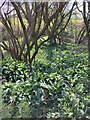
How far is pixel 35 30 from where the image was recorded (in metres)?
4.15

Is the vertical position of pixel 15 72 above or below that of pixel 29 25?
below

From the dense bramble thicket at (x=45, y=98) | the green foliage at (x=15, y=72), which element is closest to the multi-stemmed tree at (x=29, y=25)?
the green foliage at (x=15, y=72)

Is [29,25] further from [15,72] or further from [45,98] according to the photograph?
[45,98]

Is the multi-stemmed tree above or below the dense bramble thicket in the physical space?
above

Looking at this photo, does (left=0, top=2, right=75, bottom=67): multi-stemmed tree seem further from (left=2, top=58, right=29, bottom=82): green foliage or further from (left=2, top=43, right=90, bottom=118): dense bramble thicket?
(left=2, top=43, right=90, bottom=118): dense bramble thicket

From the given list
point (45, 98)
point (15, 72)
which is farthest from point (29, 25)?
point (45, 98)

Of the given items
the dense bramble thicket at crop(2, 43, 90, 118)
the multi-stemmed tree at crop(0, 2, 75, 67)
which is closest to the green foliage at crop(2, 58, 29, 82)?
the dense bramble thicket at crop(2, 43, 90, 118)

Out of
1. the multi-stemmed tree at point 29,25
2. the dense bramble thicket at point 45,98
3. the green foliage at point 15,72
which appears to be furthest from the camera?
the multi-stemmed tree at point 29,25

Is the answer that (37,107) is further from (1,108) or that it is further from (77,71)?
(77,71)

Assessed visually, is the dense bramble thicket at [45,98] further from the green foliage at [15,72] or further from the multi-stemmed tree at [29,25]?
the multi-stemmed tree at [29,25]

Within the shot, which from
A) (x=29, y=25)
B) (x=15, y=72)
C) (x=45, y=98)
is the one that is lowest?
(x=45, y=98)

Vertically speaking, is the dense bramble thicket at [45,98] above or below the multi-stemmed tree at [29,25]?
below

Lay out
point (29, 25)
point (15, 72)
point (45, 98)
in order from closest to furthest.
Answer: point (45, 98) → point (15, 72) → point (29, 25)

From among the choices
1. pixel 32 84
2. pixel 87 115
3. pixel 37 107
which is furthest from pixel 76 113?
pixel 32 84
